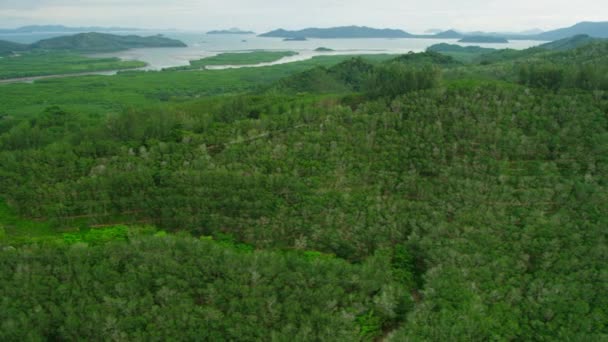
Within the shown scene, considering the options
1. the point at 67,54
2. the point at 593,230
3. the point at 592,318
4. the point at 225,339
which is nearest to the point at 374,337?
the point at 225,339

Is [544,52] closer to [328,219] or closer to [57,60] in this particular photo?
[328,219]

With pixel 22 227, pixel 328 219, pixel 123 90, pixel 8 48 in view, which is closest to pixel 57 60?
pixel 8 48

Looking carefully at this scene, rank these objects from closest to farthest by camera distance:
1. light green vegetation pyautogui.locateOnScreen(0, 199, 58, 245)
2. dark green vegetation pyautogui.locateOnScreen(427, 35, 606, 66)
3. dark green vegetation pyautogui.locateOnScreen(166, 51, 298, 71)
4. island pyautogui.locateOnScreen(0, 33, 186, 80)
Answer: light green vegetation pyautogui.locateOnScreen(0, 199, 58, 245) → dark green vegetation pyautogui.locateOnScreen(427, 35, 606, 66) → island pyautogui.locateOnScreen(0, 33, 186, 80) → dark green vegetation pyautogui.locateOnScreen(166, 51, 298, 71)

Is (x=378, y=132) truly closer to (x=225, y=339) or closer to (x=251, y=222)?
(x=251, y=222)

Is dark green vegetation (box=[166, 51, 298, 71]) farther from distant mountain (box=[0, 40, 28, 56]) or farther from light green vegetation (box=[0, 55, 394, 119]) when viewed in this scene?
distant mountain (box=[0, 40, 28, 56])

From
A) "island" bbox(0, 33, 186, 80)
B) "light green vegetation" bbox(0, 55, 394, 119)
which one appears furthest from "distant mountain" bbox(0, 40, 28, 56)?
"light green vegetation" bbox(0, 55, 394, 119)

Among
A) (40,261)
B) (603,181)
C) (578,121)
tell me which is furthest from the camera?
(578,121)
